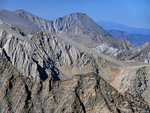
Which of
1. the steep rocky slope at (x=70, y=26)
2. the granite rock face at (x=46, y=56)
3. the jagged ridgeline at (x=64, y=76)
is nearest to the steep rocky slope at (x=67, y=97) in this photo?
the jagged ridgeline at (x=64, y=76)

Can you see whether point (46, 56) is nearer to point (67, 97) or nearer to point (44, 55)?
point (44, 55)

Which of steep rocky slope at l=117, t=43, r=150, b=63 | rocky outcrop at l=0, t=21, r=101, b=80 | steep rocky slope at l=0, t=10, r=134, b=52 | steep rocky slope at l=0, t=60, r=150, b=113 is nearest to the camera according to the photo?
steep rocky slope at l=0, t=60, r=150, b=113

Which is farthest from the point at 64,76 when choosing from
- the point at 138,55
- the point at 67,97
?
the point at 138,55

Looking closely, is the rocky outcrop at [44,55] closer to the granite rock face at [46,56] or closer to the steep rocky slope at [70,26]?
the granite rock face at [46,56]

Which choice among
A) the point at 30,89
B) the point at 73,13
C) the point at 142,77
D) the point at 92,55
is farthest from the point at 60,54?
the point at 73,13

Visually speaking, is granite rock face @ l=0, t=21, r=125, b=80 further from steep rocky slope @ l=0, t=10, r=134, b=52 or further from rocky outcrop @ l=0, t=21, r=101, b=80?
steep rocky slope @ l=0, t=10, r=134, b=52

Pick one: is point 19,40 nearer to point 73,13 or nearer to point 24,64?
point 24,64

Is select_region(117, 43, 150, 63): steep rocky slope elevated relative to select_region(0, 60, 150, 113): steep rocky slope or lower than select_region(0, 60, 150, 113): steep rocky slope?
lower

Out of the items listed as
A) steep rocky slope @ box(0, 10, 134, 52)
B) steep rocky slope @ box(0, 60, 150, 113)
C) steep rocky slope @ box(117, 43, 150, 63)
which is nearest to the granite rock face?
steep rocky slope @ box(117, 43, 150, 63)
